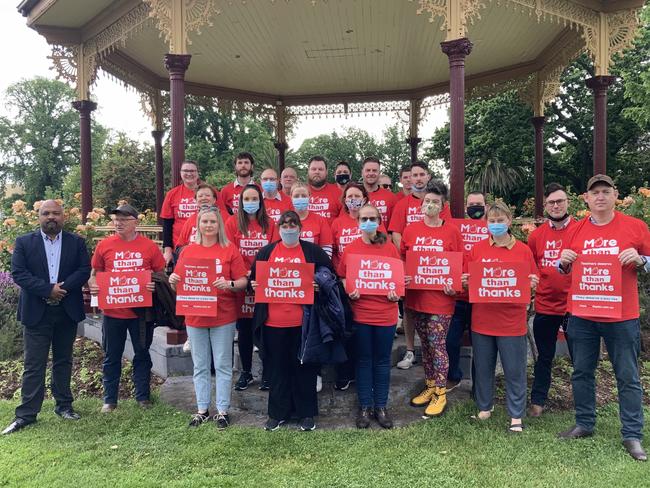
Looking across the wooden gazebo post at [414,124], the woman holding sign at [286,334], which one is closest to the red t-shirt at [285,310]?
the woman holding sign at [286,334]

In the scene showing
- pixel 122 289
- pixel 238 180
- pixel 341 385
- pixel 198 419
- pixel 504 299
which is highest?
pixel 238 180

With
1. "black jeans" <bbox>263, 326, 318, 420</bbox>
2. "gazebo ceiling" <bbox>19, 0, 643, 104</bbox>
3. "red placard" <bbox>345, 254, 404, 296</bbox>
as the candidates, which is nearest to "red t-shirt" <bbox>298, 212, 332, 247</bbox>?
"red placard" <bbox>345, 254, 404, 296</bbox>

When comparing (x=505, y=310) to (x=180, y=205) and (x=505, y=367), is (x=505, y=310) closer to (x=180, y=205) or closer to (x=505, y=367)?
(x=505, y=367)

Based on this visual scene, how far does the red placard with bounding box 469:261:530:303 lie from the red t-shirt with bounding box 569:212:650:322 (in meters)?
0.51

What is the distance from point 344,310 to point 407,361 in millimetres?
1616

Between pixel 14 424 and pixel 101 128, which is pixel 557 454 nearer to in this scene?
pixel 14 424

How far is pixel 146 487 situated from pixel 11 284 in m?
5.82

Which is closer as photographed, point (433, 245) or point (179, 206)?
point (433, 245)

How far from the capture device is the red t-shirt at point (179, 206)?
5.52 m

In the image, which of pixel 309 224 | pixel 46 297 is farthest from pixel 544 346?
pixel 46 297

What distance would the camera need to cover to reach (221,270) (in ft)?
14.2

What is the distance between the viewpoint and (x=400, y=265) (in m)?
4.31

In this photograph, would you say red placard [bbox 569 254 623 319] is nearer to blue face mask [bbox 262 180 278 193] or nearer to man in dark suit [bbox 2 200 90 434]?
blue face mask [bbox 262 180 278 193]

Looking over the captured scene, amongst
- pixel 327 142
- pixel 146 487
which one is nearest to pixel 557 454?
pixel 146 487
